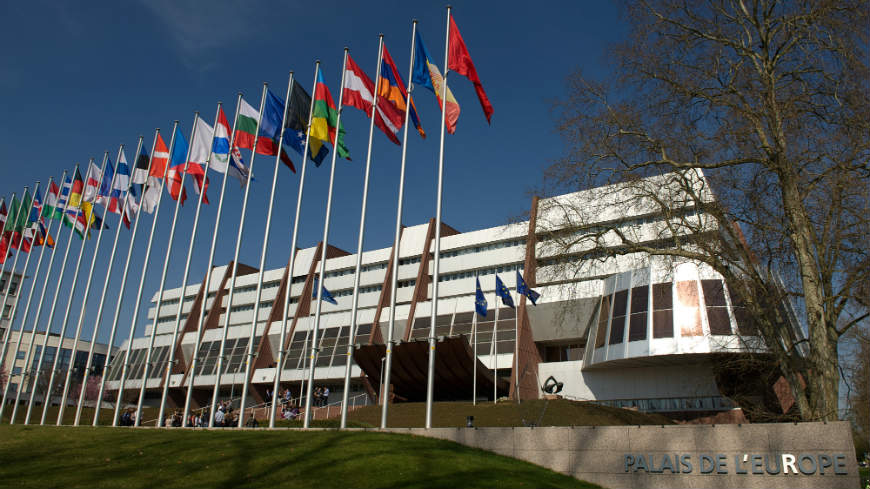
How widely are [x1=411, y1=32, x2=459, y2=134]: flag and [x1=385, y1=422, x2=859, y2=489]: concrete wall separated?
447 inches

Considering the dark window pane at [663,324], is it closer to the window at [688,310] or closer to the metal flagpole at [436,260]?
the window at [688,310]

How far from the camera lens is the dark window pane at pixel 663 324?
33.6 metres

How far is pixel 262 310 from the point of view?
62719 mm

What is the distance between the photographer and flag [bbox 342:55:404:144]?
961 inches

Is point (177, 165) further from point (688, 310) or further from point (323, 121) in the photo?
point (688, 310)

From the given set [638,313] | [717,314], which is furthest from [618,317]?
[717,314]

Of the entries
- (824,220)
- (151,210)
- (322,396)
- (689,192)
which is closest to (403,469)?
(689,192)

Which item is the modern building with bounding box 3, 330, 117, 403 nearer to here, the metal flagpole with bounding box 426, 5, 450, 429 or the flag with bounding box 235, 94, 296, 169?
the flag with bounding box 235, 94, 296, 169

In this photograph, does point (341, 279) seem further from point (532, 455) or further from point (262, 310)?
point (532, 455)

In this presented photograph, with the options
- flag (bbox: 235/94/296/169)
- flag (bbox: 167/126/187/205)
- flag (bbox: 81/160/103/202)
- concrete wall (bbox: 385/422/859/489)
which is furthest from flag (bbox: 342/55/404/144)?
flag (bbox: 81/160/103/202)

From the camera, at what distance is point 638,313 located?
35.4 m

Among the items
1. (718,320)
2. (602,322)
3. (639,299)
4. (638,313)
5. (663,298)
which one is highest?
(639,299)

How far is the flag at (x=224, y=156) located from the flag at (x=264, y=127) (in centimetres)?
74

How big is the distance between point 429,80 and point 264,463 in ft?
48.3
